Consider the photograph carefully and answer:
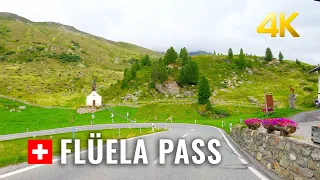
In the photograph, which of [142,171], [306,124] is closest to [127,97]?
[306,124]

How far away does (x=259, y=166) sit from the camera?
984cm

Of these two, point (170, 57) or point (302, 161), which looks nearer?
point (302, 161)

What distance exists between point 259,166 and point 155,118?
52476 mm

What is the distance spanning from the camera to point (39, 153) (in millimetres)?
12906

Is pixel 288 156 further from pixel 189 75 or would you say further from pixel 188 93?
pixel 189 75

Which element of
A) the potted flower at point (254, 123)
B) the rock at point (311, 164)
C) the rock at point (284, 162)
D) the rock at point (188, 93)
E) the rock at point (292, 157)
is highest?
the rock at point (188, 93)

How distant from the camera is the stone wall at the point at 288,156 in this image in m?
6.39

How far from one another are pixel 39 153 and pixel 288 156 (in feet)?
35.6

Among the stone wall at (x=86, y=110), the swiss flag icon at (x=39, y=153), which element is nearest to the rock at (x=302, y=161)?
the swiss flag icon at (x=39, y=153)

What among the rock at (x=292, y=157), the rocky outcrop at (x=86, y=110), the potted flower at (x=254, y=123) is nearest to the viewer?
the rock at (x=292, y=157)

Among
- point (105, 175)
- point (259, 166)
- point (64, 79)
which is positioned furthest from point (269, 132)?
point (64, 79)

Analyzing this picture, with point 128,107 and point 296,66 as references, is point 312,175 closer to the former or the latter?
point 128,107

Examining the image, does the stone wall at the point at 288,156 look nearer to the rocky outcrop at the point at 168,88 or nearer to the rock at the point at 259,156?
the rock at the point at 259,156

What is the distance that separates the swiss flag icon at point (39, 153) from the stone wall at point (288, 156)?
8301 mm
